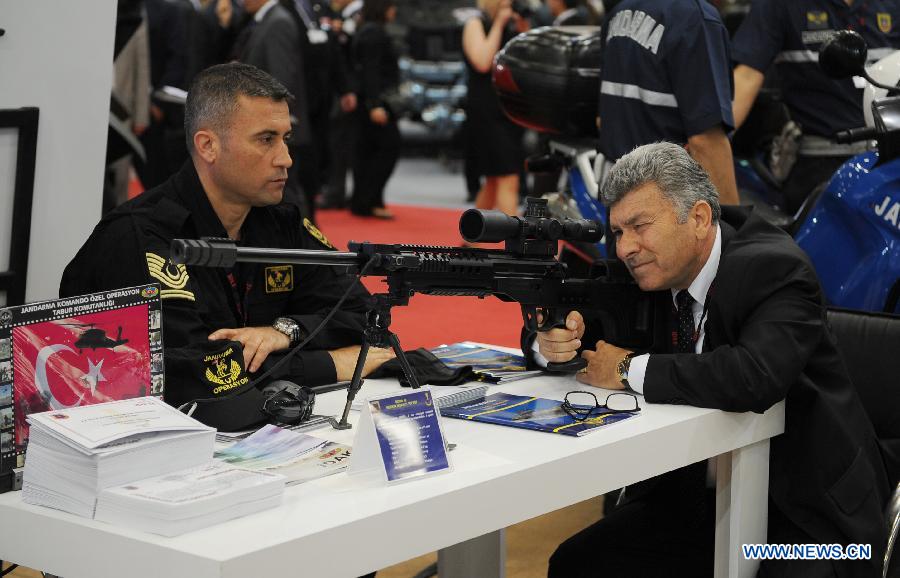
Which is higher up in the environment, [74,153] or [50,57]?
[50,57]

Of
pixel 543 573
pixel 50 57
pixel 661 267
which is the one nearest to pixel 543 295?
pixel 661 267

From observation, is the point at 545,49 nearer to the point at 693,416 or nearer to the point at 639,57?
the point at 639,57

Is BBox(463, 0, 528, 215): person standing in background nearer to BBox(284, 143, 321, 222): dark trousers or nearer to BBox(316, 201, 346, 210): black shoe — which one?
BBox(284, 143, 321, 222): dark trousers

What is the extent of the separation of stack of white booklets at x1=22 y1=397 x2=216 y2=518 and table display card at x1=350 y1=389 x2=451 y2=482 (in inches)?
10.0

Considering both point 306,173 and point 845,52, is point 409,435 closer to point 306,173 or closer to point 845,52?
point 845,52

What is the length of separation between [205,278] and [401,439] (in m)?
0.92

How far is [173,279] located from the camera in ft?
9.02

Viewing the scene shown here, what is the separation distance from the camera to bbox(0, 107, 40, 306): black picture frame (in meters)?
3.22

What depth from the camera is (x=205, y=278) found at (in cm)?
286

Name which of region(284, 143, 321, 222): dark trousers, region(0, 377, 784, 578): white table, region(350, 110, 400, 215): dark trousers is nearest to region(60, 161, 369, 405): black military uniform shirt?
region(0, 377, 784, 578): white table

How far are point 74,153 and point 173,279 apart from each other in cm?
80

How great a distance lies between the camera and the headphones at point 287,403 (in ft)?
8.00

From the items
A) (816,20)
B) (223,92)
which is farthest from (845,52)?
(223,92)

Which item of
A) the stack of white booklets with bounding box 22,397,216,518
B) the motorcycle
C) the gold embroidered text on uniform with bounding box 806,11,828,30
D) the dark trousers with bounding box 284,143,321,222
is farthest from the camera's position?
the dark trousers with bounding box 284,143,321,222
